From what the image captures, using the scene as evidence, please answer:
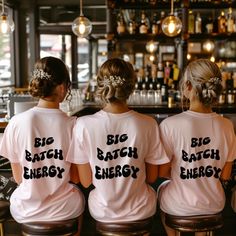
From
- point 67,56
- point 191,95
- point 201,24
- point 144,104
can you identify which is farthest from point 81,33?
point 67,56

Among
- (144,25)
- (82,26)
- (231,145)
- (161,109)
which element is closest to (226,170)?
(231,145)

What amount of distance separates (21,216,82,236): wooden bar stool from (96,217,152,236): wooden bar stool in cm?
14

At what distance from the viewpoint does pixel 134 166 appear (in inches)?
76.4

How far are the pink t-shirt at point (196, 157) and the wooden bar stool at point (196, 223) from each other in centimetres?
3

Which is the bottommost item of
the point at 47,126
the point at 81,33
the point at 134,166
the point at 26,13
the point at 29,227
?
the point at 29,227

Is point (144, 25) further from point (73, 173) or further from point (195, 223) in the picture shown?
point (195, 223)

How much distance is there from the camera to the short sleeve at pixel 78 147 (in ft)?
6.25

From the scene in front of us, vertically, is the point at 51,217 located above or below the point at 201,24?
below

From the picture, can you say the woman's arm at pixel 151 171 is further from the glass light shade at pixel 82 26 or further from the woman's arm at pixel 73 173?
the glass light shade at pixel 82 26

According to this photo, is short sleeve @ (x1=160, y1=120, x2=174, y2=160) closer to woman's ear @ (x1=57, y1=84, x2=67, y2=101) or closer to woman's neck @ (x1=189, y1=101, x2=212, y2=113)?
woman's neck @ (x1=189, y1=101, x2=212, y2=113)

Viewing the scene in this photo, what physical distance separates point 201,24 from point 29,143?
15.8 ft

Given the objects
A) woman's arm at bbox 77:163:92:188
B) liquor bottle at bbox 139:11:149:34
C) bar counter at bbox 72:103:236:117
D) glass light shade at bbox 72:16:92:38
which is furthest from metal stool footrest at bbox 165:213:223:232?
liquor bottle at bbox 139:11:149:34

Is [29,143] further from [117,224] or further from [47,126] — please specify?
[117,224]

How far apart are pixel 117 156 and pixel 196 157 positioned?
40 centimetres
